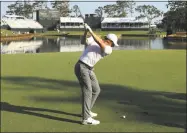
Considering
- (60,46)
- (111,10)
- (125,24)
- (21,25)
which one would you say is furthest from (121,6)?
(60,46)

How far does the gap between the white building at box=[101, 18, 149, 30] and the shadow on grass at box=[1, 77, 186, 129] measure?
81.8m

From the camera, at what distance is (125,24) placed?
312ft

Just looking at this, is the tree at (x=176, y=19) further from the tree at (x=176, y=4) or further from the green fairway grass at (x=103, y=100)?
the green fairway grass at (x=103, y=100)

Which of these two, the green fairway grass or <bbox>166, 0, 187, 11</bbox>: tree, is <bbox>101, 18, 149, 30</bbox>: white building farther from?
the green fairway grass

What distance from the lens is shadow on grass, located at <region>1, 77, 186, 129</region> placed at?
6535 millimetres

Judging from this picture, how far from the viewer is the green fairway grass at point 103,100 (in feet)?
19.8

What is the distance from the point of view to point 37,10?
332 ft

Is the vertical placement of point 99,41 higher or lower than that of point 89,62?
higher

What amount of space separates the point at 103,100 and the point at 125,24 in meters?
88.1

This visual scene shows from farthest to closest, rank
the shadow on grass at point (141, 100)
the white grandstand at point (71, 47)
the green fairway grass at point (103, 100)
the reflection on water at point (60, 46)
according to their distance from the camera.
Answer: the white grandstand at point (71, 47)
the reflection on water at point (60, 46)
the shadow on grass at point (141, 100)
the green fairway grass at point (103, 100)

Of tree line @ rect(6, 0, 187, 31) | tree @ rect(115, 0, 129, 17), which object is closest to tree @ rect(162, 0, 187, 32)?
tree line @ rect(6, 0, 187, 31)

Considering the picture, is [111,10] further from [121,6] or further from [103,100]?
[103,100]

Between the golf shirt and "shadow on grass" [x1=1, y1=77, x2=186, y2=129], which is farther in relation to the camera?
"shadow on grass" [x1=1, y1=77, x2=186, y2=129]

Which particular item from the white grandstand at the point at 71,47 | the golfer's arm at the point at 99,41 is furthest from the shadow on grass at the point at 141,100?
the white grandstand at the point at 71,47
